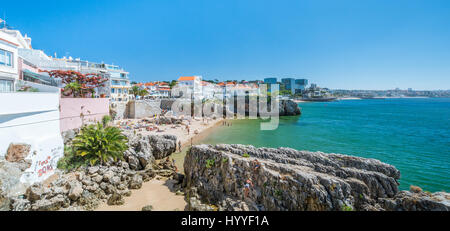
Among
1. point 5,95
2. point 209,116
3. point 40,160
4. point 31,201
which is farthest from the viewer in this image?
point 209,116

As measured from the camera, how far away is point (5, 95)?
10.9 meters

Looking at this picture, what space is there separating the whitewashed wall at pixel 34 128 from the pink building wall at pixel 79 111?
1.91 m

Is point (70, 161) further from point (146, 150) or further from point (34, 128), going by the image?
point (146, 150)

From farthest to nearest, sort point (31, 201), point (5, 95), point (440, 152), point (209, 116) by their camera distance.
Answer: point (209, 116), point (440, 152), point (5, 95), point (31, 201)

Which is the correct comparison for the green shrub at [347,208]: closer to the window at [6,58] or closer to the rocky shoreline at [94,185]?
the rocky shoreline at [94,185]

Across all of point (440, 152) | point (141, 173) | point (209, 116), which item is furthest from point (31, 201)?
point (209, 116)

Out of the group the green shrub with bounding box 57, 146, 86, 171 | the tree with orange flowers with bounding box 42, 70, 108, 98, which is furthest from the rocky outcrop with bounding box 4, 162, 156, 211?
the tree with orange flowers with bounding box 42, 70, 108, 98

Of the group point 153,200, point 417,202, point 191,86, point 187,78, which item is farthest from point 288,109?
point 153,200

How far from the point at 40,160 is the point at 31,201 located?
3.38m

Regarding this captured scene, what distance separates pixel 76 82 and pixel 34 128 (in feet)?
44.1

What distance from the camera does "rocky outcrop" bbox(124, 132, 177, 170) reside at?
1591 cm
